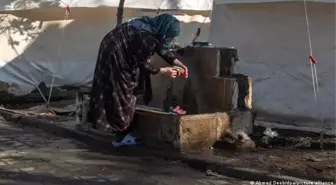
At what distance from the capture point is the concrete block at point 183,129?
6703 millimetres

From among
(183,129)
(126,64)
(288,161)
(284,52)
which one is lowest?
(288,161)

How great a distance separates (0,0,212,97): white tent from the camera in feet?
41.1

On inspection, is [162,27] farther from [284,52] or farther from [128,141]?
[284,52]

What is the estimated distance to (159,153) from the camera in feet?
22.4

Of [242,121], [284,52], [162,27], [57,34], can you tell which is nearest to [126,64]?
[162,27]

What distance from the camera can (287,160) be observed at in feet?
21.1

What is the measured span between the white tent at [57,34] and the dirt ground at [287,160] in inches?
264

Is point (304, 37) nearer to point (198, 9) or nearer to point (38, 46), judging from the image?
point (198, 9)

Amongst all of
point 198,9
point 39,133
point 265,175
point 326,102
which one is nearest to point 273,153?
point 265,175

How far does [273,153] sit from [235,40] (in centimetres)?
303

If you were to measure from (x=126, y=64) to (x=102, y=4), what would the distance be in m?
6.02

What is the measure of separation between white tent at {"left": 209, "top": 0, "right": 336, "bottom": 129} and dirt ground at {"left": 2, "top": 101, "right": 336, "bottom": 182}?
1473 mm

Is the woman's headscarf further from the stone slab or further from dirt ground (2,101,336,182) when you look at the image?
dirt ground (2,101,336,182)

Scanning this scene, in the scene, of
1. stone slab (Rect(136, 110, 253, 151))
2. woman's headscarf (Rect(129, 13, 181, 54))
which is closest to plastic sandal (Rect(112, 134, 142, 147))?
stone slab (Rect(136, 110, 253, 151))
